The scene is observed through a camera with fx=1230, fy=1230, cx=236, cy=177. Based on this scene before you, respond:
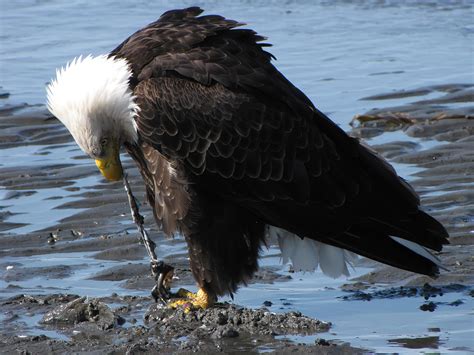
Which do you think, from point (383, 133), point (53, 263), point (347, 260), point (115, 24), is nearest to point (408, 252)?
point (347, 260)

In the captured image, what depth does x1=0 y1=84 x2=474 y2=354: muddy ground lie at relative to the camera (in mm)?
6379

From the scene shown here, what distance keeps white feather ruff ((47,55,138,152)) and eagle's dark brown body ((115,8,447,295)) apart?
81mm

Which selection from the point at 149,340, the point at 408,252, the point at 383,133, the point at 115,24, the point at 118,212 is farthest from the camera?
the point at 115,24

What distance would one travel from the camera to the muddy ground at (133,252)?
20.9ft

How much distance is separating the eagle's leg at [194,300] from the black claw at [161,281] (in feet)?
0.20

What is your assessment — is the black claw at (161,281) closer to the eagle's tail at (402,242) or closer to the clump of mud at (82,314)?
the clump of mud at (82,314)

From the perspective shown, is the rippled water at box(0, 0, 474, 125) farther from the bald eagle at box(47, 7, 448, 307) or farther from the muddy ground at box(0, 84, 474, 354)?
the bald eagle at box(47, 7, 448, 307)

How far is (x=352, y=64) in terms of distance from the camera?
501 inches

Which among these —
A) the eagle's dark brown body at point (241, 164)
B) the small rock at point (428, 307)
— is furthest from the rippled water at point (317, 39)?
the small rock at point (428, 307)

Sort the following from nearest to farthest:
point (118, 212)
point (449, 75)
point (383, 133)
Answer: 1. point (118, 212)
2. point (383, 133)
3. point (449, 75)

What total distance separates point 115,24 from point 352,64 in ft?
12.2

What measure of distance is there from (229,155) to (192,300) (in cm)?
89

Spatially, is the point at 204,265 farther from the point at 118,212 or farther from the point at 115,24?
the point at 115,24

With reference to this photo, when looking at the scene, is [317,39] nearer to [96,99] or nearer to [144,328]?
[96,99]
